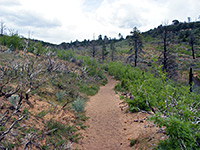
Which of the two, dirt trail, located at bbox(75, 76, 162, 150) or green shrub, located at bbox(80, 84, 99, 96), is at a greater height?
green shrub, located at bbox(80, 84, 99, 96)

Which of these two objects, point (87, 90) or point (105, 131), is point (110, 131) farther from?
point (87, 90)

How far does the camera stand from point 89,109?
367 inches

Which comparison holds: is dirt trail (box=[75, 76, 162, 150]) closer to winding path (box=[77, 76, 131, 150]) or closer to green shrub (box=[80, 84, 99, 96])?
winding path (box=[77, 76, 131, 150])

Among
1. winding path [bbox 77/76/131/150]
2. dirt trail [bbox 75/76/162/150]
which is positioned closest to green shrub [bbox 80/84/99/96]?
winding path [bbox 77/76/131/150]

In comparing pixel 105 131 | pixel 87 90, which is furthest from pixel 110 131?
pixel 87 90

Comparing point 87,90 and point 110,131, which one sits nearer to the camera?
point 110,131

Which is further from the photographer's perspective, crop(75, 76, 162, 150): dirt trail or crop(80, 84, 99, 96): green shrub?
crop(80, 84, 99, 96): green shrub

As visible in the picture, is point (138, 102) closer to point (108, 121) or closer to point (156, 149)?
point (108, 121)

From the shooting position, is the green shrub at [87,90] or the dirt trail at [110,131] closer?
the dirt trail at [110,131]

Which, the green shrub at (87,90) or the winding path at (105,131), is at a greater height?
the green shrub at (87,90)

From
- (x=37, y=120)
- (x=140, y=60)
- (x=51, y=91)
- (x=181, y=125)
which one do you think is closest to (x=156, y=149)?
(x=181, y=125)

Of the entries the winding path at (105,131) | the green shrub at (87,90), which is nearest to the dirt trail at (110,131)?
the winding path at (105,131)

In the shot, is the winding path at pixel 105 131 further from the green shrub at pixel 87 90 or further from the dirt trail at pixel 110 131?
the green shrub at pixel 87 90

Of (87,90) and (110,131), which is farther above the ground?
(87,90)
